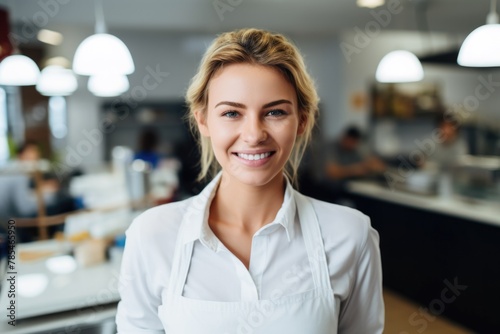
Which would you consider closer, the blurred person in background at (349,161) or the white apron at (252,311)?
the white apron at (252,311)

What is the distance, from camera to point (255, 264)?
3.76 ft

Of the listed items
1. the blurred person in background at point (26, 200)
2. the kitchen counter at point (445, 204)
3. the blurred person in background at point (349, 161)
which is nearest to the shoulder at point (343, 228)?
the kitchen counter at point (445, 204)

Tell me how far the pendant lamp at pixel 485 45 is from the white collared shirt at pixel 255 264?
70.6 inches

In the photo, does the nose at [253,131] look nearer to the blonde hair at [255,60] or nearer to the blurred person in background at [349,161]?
the blonde hair at [255,60]

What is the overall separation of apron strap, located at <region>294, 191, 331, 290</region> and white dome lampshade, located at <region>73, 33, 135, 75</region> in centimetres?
224

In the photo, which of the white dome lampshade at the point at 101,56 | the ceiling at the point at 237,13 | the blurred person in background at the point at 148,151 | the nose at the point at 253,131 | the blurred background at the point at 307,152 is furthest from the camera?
the blurred person in background at the point at 148,151

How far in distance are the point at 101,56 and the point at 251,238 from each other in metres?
2.26

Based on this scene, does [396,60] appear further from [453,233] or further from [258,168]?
[258,168]

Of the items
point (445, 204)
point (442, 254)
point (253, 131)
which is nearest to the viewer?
point (253, 131)

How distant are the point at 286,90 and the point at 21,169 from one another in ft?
16.0

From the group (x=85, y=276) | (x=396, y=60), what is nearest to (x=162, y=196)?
(x=85, y=276)

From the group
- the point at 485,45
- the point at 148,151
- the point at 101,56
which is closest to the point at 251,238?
the point at 485,45

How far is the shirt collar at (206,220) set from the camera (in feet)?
3.74

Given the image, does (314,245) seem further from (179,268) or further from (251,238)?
(179,268)
